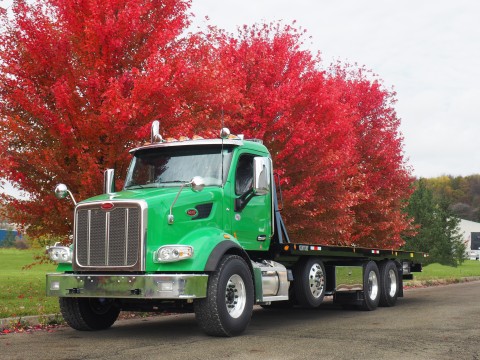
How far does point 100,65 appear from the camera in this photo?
12945mm

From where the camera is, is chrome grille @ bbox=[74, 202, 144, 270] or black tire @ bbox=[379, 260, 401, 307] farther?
black tire @ bbox=[379, 260, 401, 307]

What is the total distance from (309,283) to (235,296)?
293 centimetres

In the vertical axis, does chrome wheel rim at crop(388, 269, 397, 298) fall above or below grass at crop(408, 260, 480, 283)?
above

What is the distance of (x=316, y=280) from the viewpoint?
494 inches

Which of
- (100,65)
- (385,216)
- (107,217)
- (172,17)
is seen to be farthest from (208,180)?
(385,216)

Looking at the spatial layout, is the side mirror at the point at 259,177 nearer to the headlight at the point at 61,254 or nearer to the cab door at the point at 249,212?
the cab door at the point at 249,212

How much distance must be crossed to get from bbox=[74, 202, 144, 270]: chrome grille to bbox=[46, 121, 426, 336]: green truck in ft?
0.04

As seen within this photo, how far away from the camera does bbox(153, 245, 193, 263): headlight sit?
887 cm

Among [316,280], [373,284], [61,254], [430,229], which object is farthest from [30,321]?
[430,229]

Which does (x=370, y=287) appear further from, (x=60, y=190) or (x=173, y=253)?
(x=60, y=190)

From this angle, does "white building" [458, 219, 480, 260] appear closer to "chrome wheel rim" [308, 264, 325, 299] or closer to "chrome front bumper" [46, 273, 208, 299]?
"chrome wheel rim" [308, 264, 325, 299]

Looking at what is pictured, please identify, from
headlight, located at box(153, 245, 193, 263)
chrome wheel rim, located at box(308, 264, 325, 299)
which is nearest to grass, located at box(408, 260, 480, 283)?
chrome wheel rim, located at box(308, 264, 325, 299)

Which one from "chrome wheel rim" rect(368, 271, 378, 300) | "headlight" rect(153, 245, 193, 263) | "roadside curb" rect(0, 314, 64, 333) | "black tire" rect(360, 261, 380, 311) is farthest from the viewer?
"chrome wheel rim" rect(368, 271, 378, 300)

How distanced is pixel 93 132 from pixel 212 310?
5006mm
